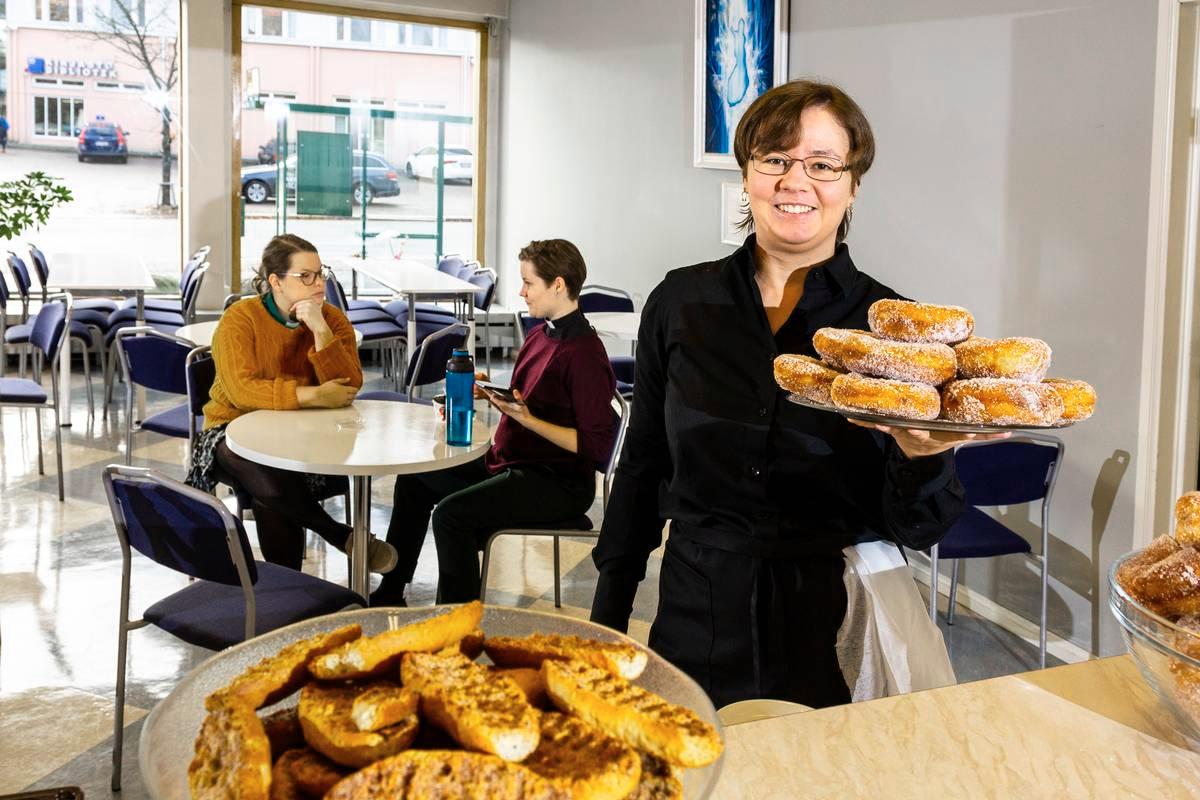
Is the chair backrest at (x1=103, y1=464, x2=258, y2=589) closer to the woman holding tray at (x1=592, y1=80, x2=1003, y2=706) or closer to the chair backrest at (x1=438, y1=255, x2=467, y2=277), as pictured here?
the woman holding tray at (x1=592, y1=80, x2=1003, y2=706)

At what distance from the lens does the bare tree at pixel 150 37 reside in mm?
8977

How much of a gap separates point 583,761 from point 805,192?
3.45ft

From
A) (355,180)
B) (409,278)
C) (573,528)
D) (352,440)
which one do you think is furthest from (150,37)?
(573,528)

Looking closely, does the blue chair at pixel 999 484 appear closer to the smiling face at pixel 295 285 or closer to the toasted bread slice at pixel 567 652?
the smiling face at pixel 295 285

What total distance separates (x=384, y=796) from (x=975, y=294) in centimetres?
395

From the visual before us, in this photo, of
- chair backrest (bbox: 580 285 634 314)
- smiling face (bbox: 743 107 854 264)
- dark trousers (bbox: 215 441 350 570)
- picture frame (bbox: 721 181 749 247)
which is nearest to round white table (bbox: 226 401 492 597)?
dark trousers (bbox: 215 441 350 570)

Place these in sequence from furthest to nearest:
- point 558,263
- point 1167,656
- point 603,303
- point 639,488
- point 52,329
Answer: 1. point 603,303
2. point 52,329
3. point 558,263
4. point 639,488
5. point 1167,656

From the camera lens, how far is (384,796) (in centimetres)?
60

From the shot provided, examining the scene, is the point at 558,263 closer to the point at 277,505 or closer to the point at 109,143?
the point at 277,505

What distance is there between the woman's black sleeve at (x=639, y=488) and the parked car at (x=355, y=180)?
835 centimetres

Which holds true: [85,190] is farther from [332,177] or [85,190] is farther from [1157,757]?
[1157,757]

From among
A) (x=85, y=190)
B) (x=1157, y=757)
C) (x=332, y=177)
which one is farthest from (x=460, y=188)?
(x=1157, y=757)

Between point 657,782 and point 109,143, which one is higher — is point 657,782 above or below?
below

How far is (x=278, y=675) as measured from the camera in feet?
2.44
